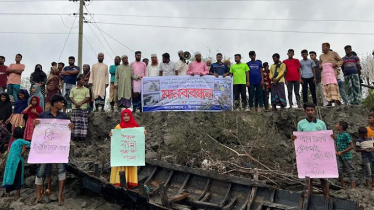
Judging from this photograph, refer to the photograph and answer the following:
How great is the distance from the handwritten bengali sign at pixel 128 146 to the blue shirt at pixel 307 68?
5.94 meters

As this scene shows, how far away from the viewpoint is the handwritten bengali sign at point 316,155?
5266 mm

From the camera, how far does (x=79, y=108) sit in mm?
9070

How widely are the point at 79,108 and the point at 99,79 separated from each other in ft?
4.62

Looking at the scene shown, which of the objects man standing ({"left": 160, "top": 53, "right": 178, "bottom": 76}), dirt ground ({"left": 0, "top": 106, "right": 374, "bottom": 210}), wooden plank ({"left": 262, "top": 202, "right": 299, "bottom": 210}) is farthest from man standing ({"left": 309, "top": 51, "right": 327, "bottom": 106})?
wooden plank ({"left": 262, "top": 202, "right": 299, "bottom": 210})

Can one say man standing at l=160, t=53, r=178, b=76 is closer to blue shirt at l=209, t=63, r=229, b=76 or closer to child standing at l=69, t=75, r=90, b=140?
blue shirt at l=209, t=63, r=229, b=76

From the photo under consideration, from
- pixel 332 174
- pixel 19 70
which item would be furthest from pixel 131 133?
pixel 19 70

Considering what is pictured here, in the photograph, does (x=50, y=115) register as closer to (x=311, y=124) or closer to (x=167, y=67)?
(x=311, y=124)

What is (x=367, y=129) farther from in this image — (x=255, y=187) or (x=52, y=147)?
(x=52, y=147)

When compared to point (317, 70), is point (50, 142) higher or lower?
lower

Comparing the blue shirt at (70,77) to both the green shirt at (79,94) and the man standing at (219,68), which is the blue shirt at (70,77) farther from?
the man standing at (219,68)

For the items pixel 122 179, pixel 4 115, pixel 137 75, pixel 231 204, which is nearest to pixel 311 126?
pixel 231 204

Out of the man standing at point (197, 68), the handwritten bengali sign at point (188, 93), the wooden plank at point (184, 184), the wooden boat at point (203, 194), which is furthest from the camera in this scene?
A: the man standing at point (197, 68)

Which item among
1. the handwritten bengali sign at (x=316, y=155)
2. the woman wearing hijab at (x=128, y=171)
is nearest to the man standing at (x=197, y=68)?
the woman wearing hijab at (x=128, y=171)

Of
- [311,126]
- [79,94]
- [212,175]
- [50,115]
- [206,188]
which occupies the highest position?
[79,94]
